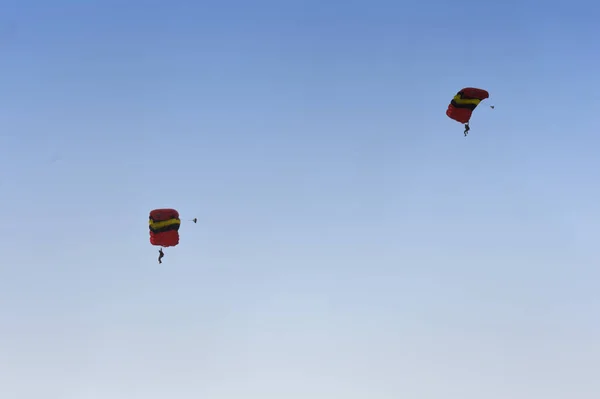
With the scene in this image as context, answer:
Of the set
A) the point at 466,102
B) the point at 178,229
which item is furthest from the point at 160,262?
the point at 466,102

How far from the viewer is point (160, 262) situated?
208 ft

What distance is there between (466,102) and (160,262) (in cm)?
3453

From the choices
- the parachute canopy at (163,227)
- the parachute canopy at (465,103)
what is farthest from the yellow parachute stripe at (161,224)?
the parachute canopy at (465,103)

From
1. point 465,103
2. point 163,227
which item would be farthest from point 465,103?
point 163,227

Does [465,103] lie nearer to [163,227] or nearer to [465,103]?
[465,103]

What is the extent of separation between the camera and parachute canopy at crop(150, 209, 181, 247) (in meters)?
66.0

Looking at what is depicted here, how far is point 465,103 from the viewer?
6812cm

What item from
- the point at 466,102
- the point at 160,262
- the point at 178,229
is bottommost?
the point at 160,262

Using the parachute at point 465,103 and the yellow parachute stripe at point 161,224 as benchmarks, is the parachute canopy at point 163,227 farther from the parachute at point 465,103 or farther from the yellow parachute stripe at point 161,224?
the parachute at point 465,103

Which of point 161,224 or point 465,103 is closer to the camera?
point 161,224

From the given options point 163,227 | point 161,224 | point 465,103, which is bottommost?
point 163,227

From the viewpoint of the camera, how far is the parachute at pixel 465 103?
67812mm

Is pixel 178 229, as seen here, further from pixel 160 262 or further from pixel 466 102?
pixel 466 102

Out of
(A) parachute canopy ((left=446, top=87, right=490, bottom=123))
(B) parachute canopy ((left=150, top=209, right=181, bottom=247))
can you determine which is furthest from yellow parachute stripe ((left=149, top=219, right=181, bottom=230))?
(A) parachute canopy ((left=446, top=87, right=490, bottom=123))
